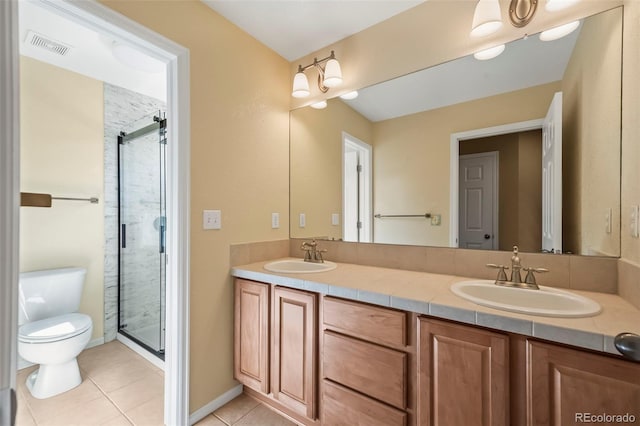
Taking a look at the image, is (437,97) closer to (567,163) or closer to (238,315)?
(567,163)

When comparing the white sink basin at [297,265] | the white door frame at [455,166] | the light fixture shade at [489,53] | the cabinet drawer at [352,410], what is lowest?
the cabinet drawer at [352,410]

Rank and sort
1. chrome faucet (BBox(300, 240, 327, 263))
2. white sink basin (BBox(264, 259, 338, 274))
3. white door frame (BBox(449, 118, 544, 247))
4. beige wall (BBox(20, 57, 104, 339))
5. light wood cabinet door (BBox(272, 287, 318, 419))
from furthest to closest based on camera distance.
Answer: beige wall (BBox(20, 57, 104, 339)) < chrome faucet (BBox(300, 240, 327, 263)) < white sink basin (BBox(264, 259, 338, 274)) < white door frame (BBox(449, 118, 544, 247)) < light wood cabinet door (BBox(272, 287, 318, 419))

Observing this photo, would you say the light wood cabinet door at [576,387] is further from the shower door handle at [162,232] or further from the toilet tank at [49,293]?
the toilet tank at [49,293]

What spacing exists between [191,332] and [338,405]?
2.95 feet

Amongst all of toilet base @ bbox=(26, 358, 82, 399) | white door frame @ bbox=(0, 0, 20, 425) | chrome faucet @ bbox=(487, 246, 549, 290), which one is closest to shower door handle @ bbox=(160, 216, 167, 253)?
toilet base @ bbox=(26, 358, 82, 399)

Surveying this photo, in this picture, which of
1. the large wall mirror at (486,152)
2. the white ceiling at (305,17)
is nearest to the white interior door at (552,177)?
the large wall mirror at (486,152)

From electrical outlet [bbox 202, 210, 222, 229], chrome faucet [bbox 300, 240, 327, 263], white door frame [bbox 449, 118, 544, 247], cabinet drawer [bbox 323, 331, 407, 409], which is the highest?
white door frame [bbox 449, 118, 544, 247]

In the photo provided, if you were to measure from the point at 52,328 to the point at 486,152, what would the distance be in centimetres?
302

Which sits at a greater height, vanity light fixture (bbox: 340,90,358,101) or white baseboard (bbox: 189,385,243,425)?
vanity light fixture (bbox: 340,90,358,101)

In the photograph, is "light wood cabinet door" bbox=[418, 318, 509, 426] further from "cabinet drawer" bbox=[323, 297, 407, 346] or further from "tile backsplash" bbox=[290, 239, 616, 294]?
"tile backsplash" bbox=[290, 239, 616, 294]

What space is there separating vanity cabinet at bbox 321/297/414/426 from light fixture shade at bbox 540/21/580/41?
1.49 meters

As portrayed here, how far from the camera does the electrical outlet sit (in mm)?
1623

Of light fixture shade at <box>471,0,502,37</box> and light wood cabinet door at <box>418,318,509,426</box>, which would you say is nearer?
light wood cabinet door at <box>418,318,509,426</box>

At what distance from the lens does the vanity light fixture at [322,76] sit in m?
1.88
